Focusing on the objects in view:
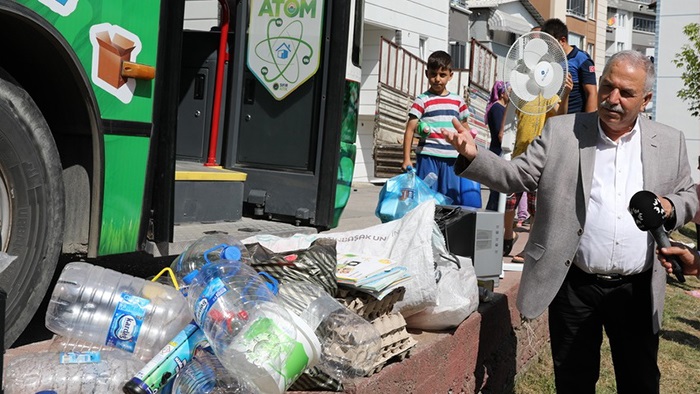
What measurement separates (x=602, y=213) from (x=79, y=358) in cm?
236

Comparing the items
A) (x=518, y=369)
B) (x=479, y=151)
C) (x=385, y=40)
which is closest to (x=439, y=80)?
(x=518, y=369)

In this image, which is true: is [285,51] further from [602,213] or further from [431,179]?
[602,213]

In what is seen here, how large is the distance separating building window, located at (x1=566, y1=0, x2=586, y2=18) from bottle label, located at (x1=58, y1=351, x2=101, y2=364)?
51.5 m

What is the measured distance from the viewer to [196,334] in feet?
11.3

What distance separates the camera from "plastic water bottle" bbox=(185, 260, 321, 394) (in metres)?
3.22

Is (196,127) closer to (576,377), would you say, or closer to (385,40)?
(576,377)

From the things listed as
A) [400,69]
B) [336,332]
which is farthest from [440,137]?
[400,69]

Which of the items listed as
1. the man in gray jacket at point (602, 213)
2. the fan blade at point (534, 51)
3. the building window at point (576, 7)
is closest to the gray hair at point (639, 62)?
the man in gray jacket at point (602, 213)

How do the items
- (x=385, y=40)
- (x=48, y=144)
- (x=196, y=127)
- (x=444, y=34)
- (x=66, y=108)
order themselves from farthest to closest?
1. (x=444, y=34)
2. (x=385, y=40)
3. (x=196, y=127)
4. (x=66, y=108)
5. (x=48, y=144)

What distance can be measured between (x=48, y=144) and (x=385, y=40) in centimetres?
1554

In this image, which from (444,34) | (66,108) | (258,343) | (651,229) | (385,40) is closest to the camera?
(258,343)

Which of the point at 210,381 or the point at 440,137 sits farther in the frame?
the point at 440,137

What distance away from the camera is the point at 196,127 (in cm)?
716

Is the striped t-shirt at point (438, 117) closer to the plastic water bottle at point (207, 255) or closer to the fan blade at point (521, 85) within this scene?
the fan blade at point (521, 85)
